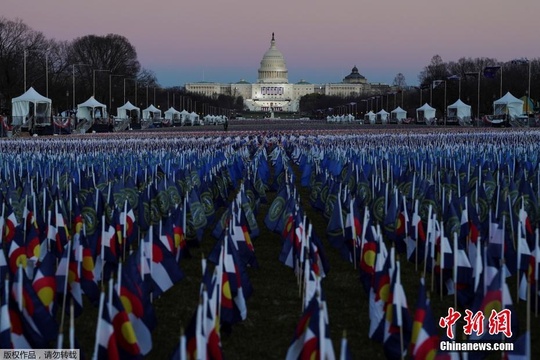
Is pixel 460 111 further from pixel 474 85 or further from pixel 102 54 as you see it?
pixel 102 54

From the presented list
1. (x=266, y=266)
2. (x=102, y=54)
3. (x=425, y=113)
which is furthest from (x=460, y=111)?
(x=266, y=266)

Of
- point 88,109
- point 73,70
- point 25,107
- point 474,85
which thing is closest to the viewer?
point 25,107

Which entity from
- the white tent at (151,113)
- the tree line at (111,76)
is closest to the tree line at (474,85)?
the tree line at (111,76)

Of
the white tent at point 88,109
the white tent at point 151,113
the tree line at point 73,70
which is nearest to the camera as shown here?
the white tent at point 88,109

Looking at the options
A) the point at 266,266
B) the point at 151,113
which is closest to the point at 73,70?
the point at 151,113

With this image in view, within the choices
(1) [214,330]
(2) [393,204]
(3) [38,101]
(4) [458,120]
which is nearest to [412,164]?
(2) [393,204]

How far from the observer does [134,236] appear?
1454 cm

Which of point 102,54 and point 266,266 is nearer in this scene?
point 266,266

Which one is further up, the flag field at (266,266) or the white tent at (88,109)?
the white tent at (88,109)

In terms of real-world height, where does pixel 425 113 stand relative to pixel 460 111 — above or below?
below

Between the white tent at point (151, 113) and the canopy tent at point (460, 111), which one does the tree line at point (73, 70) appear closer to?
the white tent at point (151, 113)

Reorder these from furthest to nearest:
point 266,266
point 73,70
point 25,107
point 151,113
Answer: point 151,113 < point 73,70 < point 25,107 < point 266,266

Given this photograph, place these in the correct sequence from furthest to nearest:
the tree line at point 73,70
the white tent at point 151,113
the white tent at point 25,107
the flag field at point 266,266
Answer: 1. the white tent at point 151,113
2. the tree line at point 73,70
3. the white tent at point 25,107
4. the flag field at point 266,266

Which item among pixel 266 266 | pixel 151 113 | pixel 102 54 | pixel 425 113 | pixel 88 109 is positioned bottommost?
pixel 266 266
